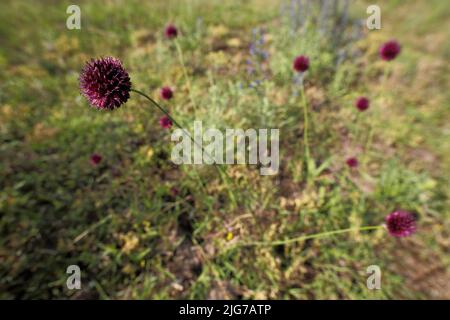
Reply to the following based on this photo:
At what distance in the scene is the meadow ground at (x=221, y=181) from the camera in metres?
2.42

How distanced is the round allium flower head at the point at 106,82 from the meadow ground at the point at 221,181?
0.87 metres

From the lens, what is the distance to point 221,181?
2.80 metres

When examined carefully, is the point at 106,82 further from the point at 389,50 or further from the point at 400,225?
the point at 389,50

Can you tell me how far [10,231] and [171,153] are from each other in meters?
1.75

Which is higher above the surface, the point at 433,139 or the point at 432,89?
the point at 432,89

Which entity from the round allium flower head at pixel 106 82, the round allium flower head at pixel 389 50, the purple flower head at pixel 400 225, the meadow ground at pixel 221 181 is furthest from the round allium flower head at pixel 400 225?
the round allium flower head at pixel 106 82

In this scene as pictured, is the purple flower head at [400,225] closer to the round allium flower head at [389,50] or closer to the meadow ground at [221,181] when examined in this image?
the meadow ground at [221,181]

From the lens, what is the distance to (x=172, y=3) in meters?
5.61

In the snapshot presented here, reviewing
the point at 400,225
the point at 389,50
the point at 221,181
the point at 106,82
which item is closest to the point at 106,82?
the point at 106,82

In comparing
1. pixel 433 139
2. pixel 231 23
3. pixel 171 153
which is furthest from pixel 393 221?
pixel 231 23

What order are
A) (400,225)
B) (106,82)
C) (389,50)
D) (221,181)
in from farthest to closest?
1. (221,181)
2. (389,50)
3. (400,225)
4. (106,82)

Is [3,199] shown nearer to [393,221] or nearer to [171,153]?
[171,153]

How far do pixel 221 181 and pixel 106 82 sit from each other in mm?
1619
